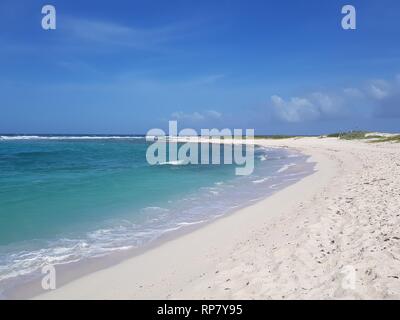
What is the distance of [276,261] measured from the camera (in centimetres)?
631

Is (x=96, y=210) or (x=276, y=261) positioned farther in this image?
(x=96, y=210)

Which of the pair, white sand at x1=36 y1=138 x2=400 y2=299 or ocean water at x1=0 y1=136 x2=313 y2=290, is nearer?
white sand at x1=36 y1=138 x2=400 y2=299

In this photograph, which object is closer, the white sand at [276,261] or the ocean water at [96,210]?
the white sand at [276,261]

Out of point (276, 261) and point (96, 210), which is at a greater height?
point (276, 261)

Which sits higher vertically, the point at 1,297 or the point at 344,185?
the point at 344,185

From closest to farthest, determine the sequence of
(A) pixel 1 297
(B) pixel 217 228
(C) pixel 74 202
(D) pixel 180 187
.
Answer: (A) pixel 1 297 → (B) pixel 217 228 → (C) pixel 74 202 → (D) pixel 180 187

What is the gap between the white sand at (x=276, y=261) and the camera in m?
5.11

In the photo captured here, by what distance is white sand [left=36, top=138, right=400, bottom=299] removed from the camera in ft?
16.8

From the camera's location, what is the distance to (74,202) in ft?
45.9
